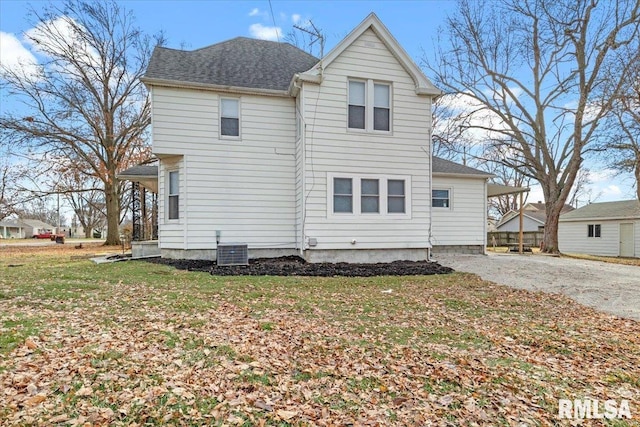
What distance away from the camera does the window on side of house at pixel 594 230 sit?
25231 millimetres

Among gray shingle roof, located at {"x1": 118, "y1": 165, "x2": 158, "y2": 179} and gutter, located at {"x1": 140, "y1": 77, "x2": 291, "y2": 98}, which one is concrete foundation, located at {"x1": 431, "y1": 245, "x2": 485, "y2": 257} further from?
gray shingle roof, located at {"x1": 118, "y1": 165, "x2": 158, "y2": 179}

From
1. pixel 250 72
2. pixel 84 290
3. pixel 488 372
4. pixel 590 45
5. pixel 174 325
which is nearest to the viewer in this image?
pixel 488 372

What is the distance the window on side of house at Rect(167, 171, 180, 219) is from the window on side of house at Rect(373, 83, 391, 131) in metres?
6.36

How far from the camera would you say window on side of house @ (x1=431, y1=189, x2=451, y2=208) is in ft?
47.4

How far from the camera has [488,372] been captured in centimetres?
383

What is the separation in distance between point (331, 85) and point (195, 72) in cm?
433

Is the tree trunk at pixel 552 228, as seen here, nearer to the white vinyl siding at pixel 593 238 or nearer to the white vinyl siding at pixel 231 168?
the white vinyl siding at pixel 593 238

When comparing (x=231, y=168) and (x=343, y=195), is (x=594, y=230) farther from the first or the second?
(x=231, y=168)

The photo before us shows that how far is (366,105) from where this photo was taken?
37.0 feet

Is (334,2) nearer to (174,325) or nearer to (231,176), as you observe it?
(231,176)

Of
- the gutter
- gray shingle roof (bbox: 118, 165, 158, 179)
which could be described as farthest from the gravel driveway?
gray shingle roof (bbox: 118, 165, 158, 179)

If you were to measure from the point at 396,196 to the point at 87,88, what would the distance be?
2064 cm

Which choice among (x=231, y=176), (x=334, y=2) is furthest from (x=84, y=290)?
(x=334, y=2)

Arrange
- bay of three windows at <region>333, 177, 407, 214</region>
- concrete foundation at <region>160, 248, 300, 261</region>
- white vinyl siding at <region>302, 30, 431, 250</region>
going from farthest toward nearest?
1. concrete foundation at <region>160, 248, 300, 261</region>
2. bay of three windows at <region>333, 177, 407, 214</region>
3. white vinyl siding at <region>302, 30, 431, 250</region>
